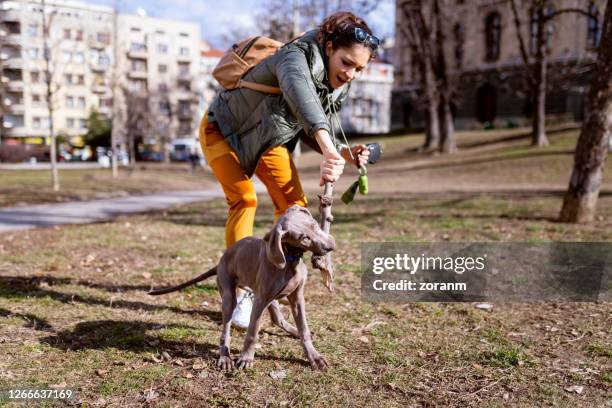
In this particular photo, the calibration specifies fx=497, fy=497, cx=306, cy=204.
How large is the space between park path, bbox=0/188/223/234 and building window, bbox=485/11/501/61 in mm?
38339

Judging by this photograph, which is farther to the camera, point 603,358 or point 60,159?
point 60,159

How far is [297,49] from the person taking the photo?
9.31 feet

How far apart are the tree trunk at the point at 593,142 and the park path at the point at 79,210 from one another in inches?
322

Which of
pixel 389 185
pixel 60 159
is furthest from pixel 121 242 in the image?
pixel 60 159

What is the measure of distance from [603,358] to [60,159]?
47.3 metres

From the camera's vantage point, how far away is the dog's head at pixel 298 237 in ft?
8.11

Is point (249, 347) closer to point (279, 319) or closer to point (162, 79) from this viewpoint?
point (279, 319)

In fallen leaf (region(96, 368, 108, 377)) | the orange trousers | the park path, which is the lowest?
the park path

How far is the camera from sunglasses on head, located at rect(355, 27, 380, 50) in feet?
8.84

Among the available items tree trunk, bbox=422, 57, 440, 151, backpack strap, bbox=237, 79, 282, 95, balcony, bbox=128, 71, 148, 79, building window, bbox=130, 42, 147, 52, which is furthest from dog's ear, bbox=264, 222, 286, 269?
balcony, bbox=128, 71, 148, 79

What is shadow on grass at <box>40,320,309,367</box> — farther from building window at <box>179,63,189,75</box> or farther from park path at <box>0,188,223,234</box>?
building window at <box>179,63,189,75</box>

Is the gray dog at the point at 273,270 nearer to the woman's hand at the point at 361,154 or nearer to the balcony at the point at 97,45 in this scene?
the woman's hand at the point at 361,154

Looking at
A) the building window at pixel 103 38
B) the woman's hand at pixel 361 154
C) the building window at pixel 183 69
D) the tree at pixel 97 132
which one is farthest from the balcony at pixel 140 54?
the woman's hand at pixel 361 154

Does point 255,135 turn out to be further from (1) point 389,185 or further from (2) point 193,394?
(1) point 389,185
